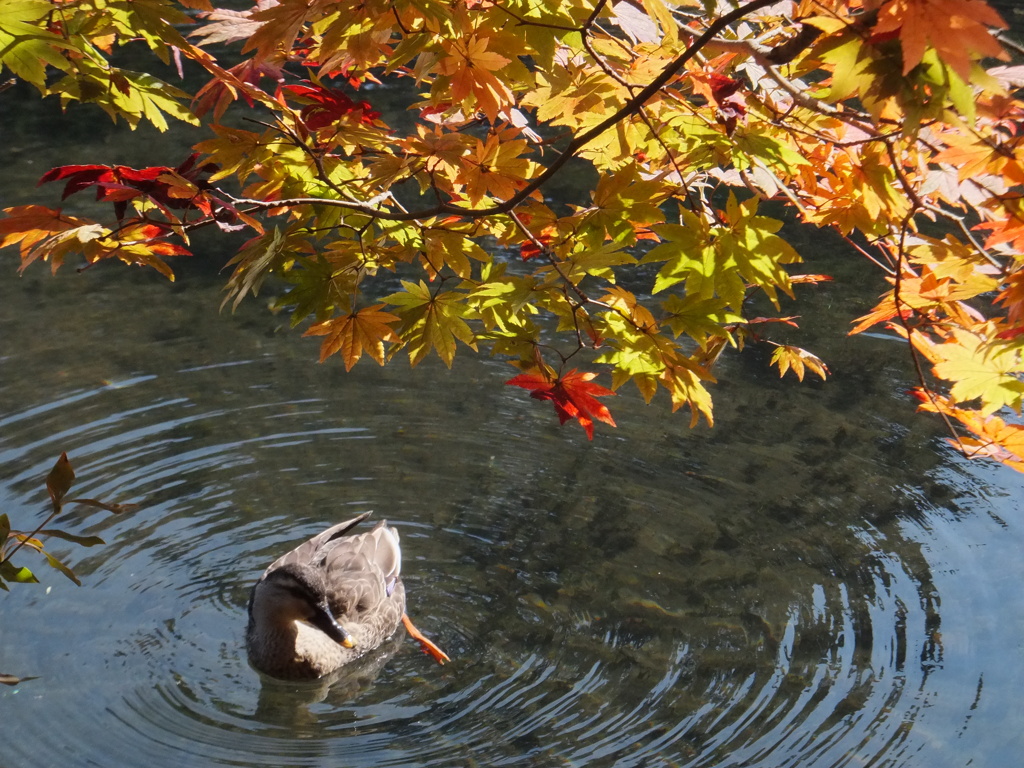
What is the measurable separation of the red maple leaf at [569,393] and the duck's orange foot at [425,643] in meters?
1.68

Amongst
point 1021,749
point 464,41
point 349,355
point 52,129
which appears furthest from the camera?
point 52,129

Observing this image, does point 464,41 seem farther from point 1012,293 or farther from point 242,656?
point 242,656

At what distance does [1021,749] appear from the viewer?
140 inches

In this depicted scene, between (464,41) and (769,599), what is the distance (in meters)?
3.09

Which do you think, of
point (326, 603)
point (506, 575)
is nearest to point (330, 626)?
point (326, 603)

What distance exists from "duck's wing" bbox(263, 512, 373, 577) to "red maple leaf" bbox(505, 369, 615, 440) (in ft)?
6.44

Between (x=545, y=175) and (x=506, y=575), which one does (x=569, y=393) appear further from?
(x=506, y=575)

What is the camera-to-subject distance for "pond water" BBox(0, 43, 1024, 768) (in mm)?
3615

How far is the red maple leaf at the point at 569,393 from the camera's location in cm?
270

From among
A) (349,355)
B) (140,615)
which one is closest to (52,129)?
(140,615)

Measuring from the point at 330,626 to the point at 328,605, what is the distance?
14cm

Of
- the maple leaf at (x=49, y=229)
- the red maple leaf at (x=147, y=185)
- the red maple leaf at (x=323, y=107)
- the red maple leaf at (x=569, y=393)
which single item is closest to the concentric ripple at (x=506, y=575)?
the red maple leaf at (x=569, y=393)

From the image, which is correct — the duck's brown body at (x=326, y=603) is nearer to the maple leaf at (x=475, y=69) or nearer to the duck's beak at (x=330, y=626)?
the duck's beak at (x=330, y=626)

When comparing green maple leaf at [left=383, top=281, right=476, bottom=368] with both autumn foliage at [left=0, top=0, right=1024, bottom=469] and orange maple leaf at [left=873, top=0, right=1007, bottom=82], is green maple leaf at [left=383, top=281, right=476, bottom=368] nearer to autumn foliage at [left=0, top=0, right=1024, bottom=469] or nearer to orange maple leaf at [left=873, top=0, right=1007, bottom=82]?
autumn foliage at [left=0, top=0, right=1024, bottom=469]
